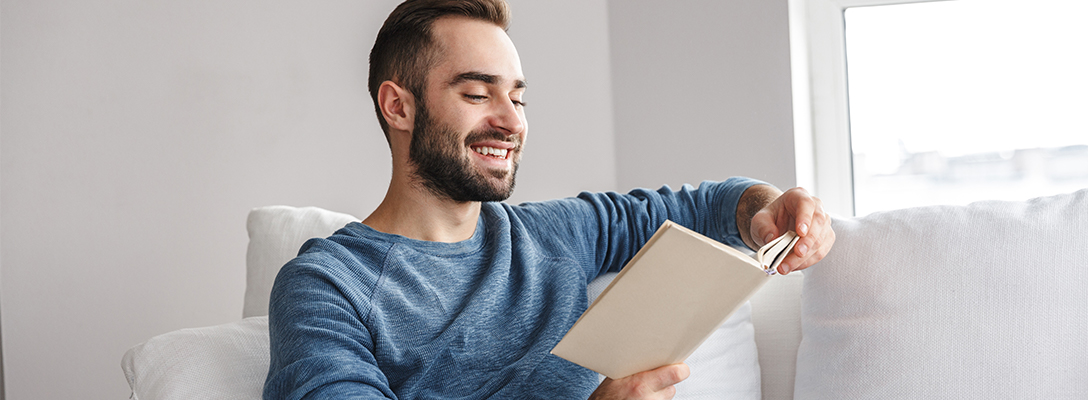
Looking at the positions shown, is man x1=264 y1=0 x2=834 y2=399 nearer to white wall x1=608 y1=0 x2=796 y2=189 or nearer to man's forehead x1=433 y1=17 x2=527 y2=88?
man's forehead x1=433 y1=17 x2=527 y2=88

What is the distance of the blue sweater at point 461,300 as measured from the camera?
88cm

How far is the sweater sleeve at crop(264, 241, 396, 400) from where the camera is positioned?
2.72ft

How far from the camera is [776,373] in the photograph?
1247 mm

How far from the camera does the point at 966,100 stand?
6.29ft

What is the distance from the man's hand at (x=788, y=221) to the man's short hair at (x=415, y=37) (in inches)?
19.4

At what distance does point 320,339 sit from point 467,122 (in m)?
0.40

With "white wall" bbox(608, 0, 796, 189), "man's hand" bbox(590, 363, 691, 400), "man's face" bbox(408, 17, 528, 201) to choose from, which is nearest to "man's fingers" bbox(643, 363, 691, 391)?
"man's hand" bbox(590, 363, 691, 400)

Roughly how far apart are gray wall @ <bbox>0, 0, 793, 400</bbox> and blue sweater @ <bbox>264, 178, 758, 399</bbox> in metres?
0.85

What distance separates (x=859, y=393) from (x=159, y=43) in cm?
195

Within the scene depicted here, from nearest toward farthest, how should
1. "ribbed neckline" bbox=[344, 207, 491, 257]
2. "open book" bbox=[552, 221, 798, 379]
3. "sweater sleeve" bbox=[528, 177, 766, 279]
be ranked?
"open book" bbox=[552, 221, 798, 379] < "ribbed neckline" bbox=[344, 207, 491, 257] < "sweater sleeve" bbox=[528, 177, 766, 279]

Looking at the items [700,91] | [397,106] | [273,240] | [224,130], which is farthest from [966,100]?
[224,130]

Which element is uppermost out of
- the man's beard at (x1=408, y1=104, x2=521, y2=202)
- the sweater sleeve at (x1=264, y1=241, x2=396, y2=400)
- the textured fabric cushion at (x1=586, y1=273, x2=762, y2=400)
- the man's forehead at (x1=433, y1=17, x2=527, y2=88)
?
the man's forehead at (x1=433, y1=17, x2=527, y2=88)

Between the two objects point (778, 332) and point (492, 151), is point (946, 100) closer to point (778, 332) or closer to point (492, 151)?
point (778, 332)

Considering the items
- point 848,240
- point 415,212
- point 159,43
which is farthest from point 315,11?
point 848,240
